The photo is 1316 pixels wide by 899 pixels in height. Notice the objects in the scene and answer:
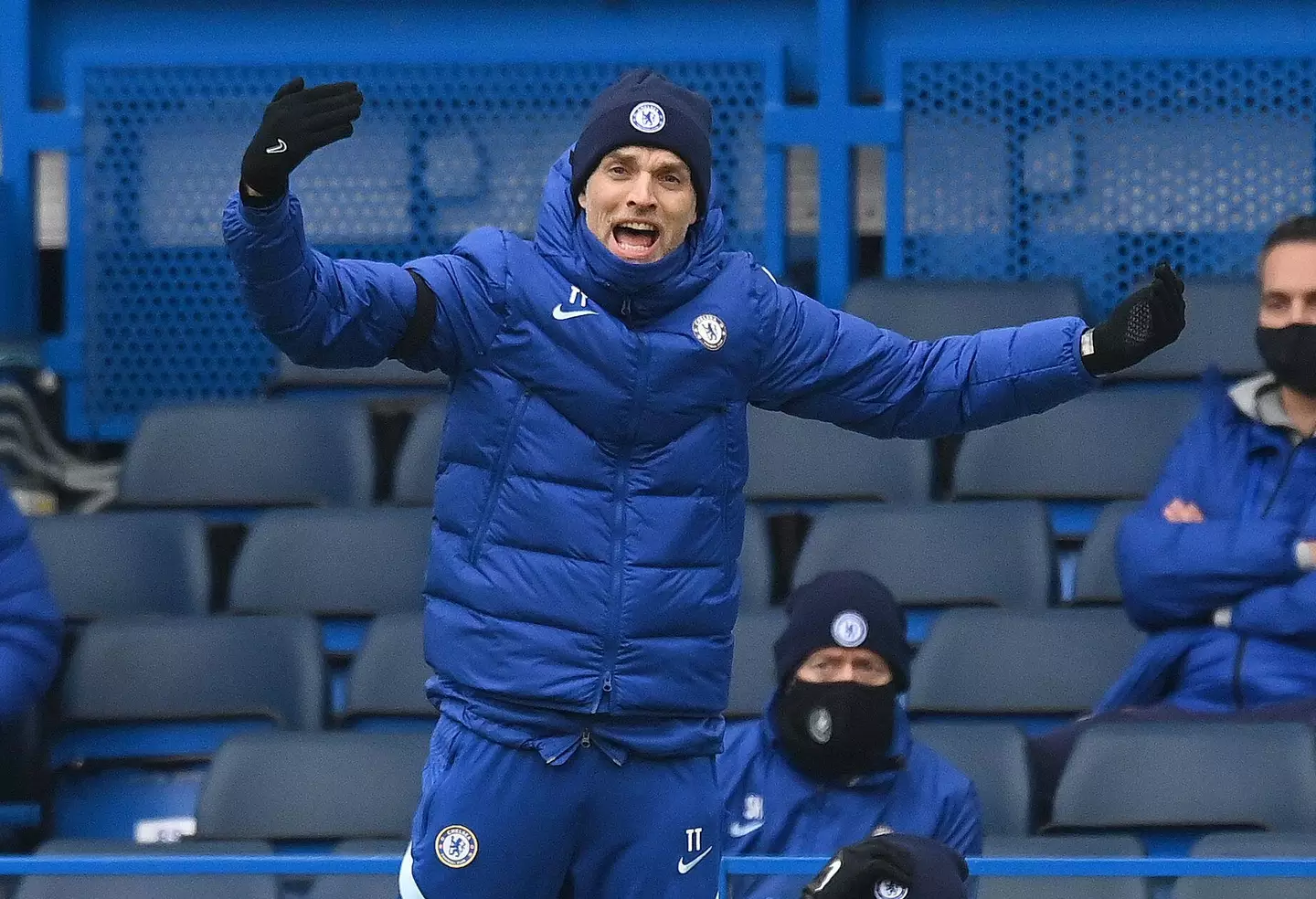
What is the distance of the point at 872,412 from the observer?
3.36 meters

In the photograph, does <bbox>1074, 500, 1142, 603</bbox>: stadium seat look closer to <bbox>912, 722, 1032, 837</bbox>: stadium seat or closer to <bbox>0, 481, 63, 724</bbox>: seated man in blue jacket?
<bbox>912, 722, 1032, 837</bbox>: stadium seat

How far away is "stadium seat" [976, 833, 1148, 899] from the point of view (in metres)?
3.80

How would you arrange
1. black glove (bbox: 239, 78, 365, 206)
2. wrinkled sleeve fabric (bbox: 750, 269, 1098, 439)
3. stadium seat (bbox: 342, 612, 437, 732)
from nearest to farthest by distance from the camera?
black glove (bbox: 239, 78, 365, 206)
wrinkled sleeve fabric (bbox: 750, 269, 1098, 439)
stadium seat (bbox: 342, 612, 437, 732)

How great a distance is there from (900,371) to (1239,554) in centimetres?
169

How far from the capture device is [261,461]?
19.8 feet

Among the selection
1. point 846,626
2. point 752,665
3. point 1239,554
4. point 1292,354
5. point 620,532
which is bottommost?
point 752,665

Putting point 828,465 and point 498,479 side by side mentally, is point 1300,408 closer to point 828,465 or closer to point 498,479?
point 828,465

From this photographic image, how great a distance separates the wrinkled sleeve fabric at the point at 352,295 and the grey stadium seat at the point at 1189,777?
181 cm

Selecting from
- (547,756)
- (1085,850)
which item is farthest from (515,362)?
(1085,850)


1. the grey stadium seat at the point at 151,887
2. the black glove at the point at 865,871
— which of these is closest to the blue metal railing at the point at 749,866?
the grey stadium seat at the point at 151,887

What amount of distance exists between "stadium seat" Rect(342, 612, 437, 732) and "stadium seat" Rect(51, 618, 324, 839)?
173 mm

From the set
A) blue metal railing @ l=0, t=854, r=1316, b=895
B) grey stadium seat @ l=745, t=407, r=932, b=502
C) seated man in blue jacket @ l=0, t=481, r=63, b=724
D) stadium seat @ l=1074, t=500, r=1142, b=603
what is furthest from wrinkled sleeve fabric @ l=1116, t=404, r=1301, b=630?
seated man in blue jacket @ l=0, t=481, r=63, b=724

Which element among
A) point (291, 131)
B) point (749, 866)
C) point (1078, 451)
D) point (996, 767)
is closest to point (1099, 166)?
point (1078, 451)

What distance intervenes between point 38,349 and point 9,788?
1.84 metres
